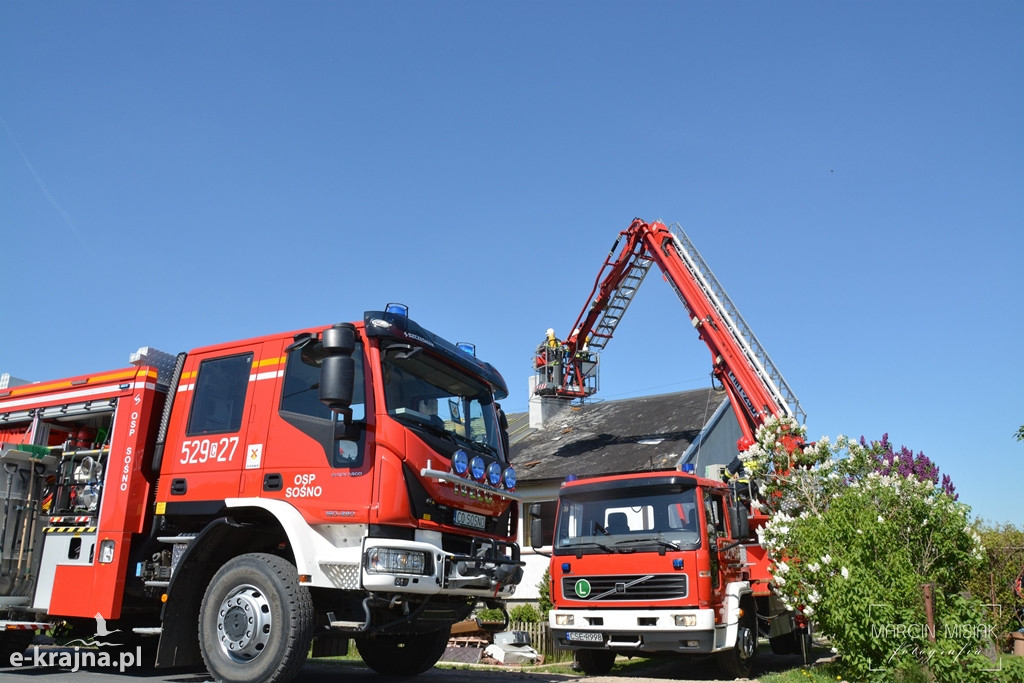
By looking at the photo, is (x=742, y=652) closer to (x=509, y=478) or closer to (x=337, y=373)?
(x=509, y=478)

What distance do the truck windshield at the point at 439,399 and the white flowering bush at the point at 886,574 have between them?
3722 millimetres

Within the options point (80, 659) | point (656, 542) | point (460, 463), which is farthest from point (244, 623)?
point (656, 542)

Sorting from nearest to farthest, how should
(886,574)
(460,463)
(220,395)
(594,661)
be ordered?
(460,463) → (220,395) → (886,574) → (594,661)

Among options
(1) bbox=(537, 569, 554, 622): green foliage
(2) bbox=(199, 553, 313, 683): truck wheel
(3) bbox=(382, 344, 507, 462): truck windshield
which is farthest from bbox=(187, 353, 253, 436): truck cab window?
(1) bbox=(537, 569, 554, 622): green foliage

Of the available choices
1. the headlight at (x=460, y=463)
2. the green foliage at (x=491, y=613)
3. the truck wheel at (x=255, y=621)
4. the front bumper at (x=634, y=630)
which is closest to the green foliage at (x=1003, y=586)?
the front bumper at (x=634, y=630)

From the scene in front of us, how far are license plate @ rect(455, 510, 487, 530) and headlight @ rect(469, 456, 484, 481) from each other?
349mm

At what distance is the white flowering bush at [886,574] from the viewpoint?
782cm

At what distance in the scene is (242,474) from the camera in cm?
727

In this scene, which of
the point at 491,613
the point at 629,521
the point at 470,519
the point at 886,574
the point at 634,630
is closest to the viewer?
the point at 470,519

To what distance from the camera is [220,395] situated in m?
7.79

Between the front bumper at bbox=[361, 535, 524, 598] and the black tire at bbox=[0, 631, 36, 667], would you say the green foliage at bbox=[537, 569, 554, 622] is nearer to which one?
the front bumper at bbox=[361, 535, 524, 598]

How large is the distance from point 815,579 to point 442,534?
174 inches

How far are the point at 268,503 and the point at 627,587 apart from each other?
15.5 ft

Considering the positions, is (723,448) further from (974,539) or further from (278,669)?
(278,669)
